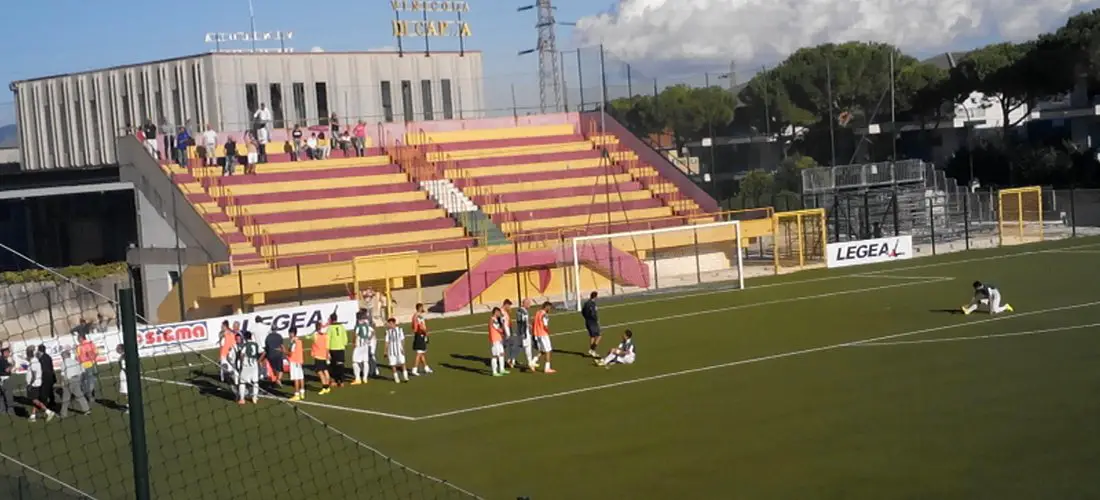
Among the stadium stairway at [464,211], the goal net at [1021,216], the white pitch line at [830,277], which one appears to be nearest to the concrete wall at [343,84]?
the stadium stairway at [464,211]

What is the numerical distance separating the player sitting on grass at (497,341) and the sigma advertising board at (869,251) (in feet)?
72.0

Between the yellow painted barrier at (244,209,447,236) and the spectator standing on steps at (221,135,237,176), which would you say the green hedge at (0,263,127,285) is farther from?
the yellow painted barrier at (244,209,447,236)

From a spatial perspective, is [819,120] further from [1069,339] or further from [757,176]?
[1069,339]

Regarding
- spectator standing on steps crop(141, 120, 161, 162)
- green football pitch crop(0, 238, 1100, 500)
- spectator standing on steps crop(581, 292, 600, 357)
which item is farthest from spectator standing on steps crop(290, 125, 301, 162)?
spectator standing on steps crop(581, 292, 600, 357)

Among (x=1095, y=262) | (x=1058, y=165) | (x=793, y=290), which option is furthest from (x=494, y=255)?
(x=1058, y=165)

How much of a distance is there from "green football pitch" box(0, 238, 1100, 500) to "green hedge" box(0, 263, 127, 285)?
11866 millimetres

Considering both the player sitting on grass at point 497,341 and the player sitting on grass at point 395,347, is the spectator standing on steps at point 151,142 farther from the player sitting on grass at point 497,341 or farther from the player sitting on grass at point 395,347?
the player sitting on grass at point 497,341

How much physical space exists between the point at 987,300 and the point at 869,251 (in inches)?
645

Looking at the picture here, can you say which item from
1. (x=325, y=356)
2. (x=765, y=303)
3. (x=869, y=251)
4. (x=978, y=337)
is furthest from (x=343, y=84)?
(x=978, y=337)

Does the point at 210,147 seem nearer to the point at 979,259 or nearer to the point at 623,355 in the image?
the point at 623,355

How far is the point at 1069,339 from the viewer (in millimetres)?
25781

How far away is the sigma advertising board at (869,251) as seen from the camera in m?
46.3

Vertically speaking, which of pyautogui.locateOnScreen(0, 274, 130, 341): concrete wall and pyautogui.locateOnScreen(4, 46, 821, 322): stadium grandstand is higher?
pyautogui.locateOnScreen(4, 46, 821, 322): stadium grandstand

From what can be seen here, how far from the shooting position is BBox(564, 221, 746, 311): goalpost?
4241 cm
